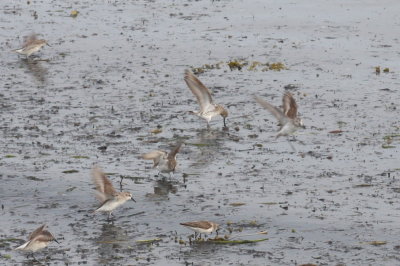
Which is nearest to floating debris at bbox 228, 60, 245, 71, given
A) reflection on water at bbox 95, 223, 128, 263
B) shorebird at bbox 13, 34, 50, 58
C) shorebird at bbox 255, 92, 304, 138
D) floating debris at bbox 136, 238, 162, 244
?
shorebird at bbox 13, 34, 50, 58

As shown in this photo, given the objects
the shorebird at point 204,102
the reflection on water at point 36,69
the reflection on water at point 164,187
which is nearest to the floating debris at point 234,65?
the shorebird at point 204,102

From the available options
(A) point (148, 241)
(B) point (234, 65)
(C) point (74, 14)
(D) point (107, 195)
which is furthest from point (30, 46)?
(A) point (148, 241)

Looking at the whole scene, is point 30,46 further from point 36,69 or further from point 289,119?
point 289,119

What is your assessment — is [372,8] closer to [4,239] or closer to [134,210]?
[134,210]

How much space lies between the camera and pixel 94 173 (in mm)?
14359

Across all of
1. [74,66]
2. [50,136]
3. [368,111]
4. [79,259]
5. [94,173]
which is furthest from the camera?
[74,66]

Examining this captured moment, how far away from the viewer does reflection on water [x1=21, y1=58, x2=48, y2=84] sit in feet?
73.5

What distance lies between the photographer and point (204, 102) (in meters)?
18.6

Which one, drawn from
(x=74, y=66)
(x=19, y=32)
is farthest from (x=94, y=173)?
(x=19, y=32)

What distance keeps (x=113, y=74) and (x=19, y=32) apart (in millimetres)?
5532

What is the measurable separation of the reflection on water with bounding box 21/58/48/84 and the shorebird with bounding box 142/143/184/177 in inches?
268

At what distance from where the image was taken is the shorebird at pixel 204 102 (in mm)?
18578

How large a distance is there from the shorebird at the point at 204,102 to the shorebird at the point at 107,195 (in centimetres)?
455

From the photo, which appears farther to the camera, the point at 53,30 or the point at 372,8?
the point at 372,8
